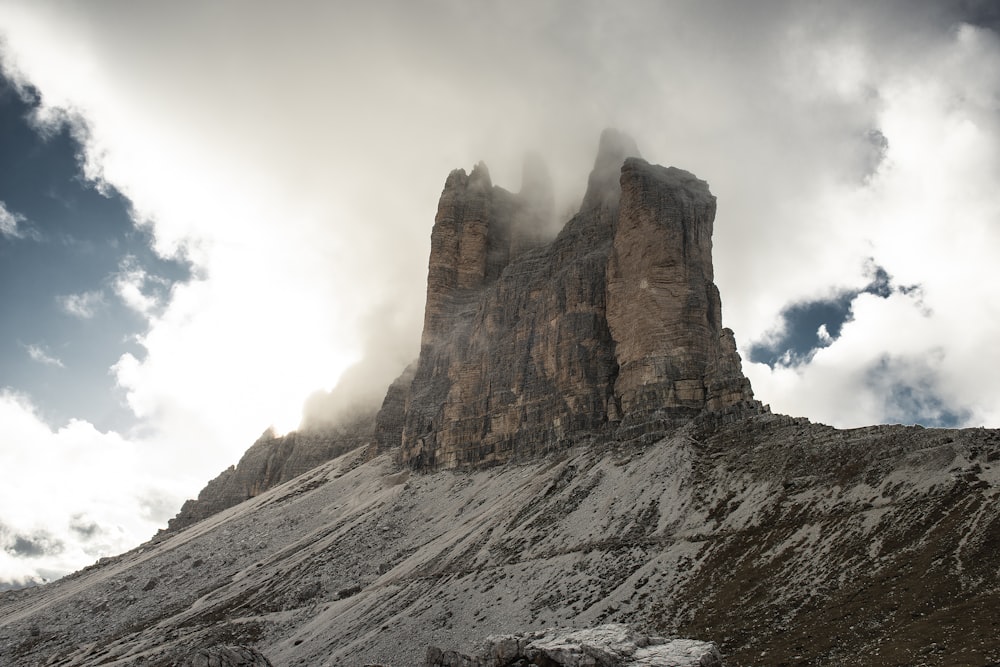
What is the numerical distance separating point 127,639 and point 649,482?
64431 mm

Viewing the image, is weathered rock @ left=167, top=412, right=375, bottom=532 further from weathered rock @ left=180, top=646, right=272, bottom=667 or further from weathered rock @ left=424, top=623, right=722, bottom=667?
weathered rock @ left=424, top=623, right=722, bottom=667

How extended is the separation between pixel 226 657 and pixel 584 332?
87.0m

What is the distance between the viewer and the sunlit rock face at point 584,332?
319ft

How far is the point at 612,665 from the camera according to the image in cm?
2241

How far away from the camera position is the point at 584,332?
115 m

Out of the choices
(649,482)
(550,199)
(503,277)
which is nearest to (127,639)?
(649,482)

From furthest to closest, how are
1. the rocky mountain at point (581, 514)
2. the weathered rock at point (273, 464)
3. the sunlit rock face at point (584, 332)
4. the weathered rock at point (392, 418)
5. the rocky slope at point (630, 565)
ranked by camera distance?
1. the weathered rock at point (273, 464)
2. the weathered rock at point (392, 418)
3. the sunlit rock face at point (584, 332)
4. the rocky mountain at point (581, 514)
5. the rocky slope at point (630, 565)

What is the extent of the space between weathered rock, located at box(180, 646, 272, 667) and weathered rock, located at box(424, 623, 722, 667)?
15650mm

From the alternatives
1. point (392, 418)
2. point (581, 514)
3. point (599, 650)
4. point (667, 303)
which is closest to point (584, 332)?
point (667, 303)

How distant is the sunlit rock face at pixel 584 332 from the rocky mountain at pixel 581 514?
1.50 feet

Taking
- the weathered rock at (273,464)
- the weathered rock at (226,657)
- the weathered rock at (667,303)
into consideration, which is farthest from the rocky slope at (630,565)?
the weathered rock at (273,464)

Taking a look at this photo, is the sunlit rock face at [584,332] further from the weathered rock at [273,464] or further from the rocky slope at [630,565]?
the weathered rock at [273,464]

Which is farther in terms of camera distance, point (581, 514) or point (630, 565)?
point (581, 514)

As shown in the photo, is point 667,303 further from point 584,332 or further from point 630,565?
point 630,565
